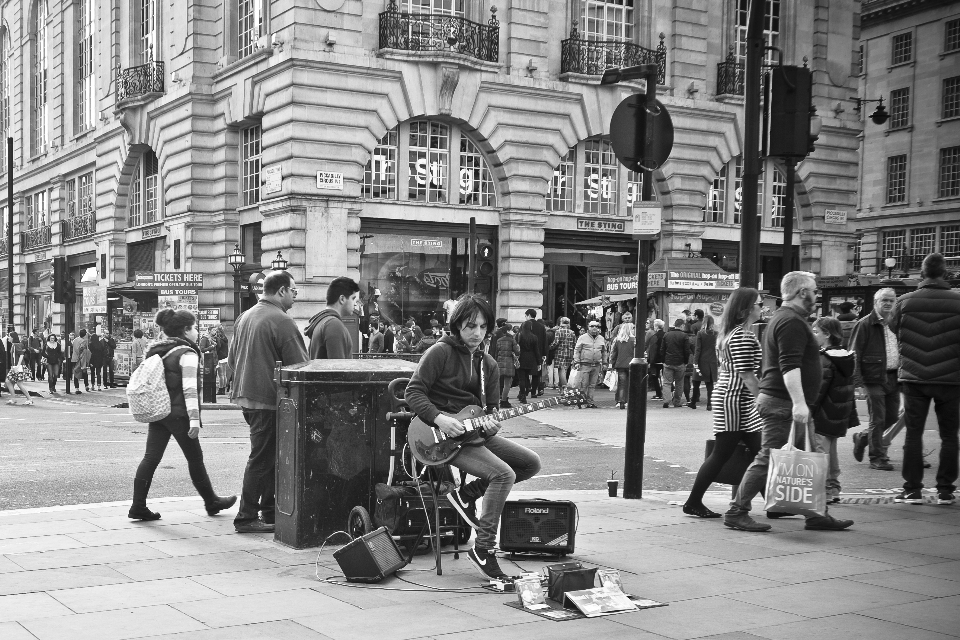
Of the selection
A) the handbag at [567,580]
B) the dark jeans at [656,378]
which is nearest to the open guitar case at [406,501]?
the handbag at [567,580]

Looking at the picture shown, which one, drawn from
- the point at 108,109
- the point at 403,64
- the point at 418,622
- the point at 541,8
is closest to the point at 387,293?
the point at 403,64

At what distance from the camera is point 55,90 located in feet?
149

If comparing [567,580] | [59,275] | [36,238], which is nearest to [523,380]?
[59,275]

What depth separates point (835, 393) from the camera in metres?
9.71

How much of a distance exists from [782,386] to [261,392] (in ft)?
12.4

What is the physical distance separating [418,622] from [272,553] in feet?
6.51

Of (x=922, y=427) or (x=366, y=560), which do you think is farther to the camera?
(x=922, y=427)

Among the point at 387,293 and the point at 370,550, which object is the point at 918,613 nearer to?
the point at 370,550

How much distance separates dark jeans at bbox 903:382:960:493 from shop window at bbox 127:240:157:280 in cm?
3000

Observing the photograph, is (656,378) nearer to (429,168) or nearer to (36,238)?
(429,168)

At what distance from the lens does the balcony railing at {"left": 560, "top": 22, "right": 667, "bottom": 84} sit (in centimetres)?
3109

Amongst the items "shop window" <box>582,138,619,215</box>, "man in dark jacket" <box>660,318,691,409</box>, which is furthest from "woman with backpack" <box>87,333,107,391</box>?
"man in dark jacket" <box>660,318,691,409</box>

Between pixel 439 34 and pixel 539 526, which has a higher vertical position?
pixel 439 34

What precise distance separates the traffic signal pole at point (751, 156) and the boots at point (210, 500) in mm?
4631
